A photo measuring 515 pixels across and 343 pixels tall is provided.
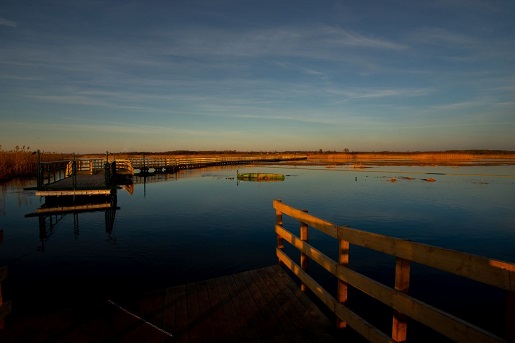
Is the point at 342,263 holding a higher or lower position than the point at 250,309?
higher

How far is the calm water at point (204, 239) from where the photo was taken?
386 inches

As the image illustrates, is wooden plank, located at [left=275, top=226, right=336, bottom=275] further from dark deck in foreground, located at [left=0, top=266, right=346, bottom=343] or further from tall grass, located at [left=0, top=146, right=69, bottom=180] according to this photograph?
tall grass, located at [left=0, top=146, right=69, bottom=180]

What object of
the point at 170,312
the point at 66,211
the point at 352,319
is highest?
the point at 352,319

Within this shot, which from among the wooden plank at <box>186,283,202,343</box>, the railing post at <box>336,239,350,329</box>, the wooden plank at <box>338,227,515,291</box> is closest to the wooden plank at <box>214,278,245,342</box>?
the wooden plank at <box>186,283,202,343</box>

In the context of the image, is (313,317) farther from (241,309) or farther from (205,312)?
(205,312)

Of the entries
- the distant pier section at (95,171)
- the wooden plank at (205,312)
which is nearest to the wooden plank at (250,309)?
the wooden plank at (205,312)

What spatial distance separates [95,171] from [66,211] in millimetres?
20289

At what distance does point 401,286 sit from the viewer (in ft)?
13.6

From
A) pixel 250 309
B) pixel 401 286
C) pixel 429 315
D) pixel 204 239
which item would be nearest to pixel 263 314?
pixel 250 309

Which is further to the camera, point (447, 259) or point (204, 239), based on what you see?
point (204, 239)

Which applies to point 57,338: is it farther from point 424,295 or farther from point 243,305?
point 424,295

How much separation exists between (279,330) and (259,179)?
38.4 meters

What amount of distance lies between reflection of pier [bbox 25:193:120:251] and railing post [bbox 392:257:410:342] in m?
15.0

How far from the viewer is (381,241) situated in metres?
4.51
